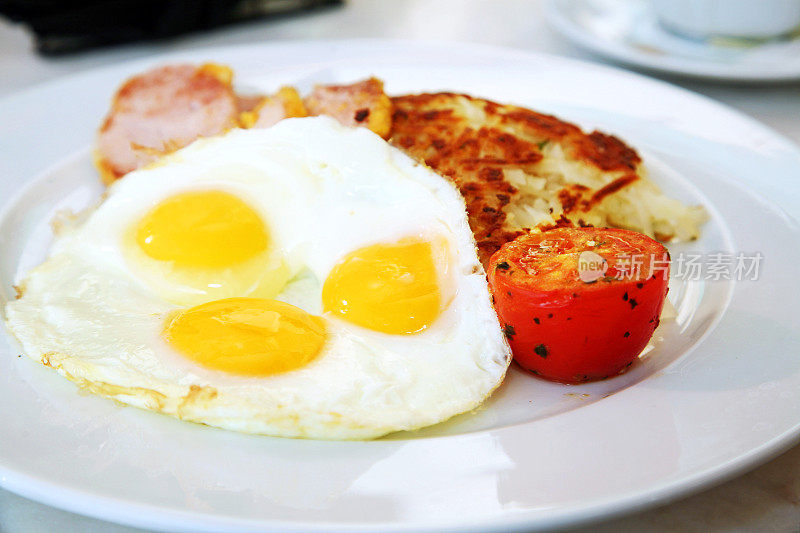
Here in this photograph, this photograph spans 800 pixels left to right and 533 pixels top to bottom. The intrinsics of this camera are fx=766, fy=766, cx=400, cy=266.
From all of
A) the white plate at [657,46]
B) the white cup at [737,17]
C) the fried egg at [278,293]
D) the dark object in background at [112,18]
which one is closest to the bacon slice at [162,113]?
the fried egg at [278,293]

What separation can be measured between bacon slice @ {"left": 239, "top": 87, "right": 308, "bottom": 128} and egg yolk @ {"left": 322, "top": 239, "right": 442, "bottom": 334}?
545mm

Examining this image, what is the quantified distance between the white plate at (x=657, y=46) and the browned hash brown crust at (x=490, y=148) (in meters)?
0.96

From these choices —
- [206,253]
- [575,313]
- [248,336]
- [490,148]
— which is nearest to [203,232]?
[206,253]

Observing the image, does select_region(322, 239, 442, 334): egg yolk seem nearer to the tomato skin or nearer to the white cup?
the tomato skin

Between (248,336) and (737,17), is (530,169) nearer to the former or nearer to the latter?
(248,336)

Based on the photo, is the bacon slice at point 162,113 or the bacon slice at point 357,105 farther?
the bacon slice at point 162,113

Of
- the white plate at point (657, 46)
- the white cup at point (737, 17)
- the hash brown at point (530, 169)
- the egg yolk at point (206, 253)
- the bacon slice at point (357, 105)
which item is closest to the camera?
the egg yolk at point (206, 253)

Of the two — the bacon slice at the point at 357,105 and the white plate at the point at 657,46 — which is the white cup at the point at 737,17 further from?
the bacon slice at the point at 357,105

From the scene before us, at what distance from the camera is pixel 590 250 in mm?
1373

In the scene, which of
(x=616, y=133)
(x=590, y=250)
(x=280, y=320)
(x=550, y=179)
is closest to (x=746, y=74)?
(x=616, y=133)

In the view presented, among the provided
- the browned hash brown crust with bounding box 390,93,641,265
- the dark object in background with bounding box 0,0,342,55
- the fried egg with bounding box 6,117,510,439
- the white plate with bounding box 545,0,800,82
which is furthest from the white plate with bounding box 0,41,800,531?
the dark object in background with bounding box 0,0,342,55

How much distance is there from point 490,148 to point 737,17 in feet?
5.19

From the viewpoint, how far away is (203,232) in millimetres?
1637

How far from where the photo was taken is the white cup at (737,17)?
2773mm
